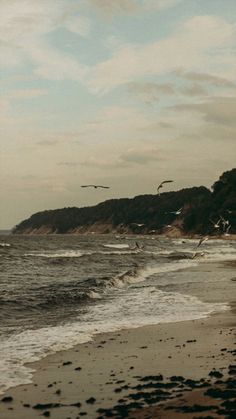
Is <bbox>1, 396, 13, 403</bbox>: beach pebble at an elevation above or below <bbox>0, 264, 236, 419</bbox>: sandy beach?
above

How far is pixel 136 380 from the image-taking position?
1096 cm

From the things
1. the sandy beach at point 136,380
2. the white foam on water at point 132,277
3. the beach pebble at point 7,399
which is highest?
the beach pebble at point 7,399

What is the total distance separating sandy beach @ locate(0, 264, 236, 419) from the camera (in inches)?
358

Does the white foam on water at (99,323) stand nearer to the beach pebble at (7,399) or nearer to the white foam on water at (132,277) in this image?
the beach pebble at (7,399)

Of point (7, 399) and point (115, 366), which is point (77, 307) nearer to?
point (115, 366)

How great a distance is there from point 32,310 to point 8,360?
28.6 ft

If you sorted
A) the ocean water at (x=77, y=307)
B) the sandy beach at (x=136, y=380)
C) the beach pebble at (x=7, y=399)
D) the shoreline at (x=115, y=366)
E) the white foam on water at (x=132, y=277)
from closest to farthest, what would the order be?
the sandy beach at (x=136, y=380) < the shoreline at (x=115, y=366) < the beach pebble at (x=7, y=399) < the ocean water at (x=77, y=307) < the white foam on water at (x=132, y=277)

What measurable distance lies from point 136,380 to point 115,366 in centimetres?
155

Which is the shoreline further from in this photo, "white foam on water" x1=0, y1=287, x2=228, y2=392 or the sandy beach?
"white foam on water" x1=0, y1=287, x2=228, y2=392

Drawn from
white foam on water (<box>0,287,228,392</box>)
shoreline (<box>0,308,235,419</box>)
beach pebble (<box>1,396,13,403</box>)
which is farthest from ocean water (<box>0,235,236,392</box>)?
beach pebble (<box>1,396,13,403</box>)

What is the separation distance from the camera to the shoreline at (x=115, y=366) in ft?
31.6

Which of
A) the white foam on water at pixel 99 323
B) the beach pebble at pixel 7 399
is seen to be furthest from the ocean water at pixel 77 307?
the beach pebble at pixel 7 399

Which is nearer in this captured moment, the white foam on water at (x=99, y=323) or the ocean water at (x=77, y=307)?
the white foam on water at (x=99, y=323)

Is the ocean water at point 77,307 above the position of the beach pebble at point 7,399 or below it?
below
